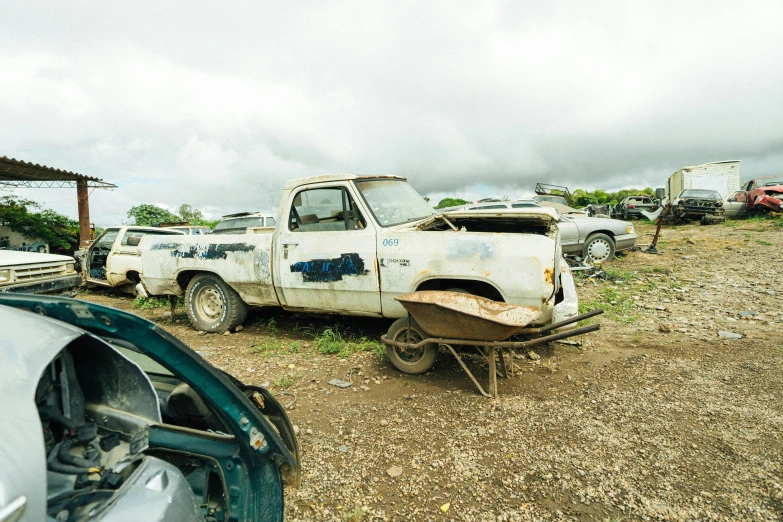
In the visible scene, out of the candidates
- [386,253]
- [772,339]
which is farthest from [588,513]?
[772,339]

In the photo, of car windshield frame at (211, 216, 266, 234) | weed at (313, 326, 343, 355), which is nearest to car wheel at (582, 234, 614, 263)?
weed at (313, 326, 343, 355)

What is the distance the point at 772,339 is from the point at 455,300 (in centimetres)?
382

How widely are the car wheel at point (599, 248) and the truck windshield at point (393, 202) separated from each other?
5761mm

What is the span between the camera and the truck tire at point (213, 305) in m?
5.15

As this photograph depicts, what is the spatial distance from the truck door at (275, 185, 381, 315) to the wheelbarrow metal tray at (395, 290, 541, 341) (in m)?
0.77

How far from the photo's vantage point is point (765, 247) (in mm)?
9844

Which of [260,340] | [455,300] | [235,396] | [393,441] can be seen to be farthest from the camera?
[260,340]

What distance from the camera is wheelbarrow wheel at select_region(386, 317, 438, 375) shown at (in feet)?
12.2

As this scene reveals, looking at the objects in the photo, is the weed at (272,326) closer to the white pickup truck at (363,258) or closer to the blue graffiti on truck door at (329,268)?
the white pickup truck at (363,258)

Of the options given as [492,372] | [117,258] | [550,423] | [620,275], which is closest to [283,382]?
[492,372]

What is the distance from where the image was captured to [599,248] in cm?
919

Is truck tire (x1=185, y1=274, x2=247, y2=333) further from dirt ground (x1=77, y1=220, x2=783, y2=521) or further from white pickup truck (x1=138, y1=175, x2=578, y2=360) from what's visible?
dirt ground (x1=77, y1=220, x2=783, y2=521)

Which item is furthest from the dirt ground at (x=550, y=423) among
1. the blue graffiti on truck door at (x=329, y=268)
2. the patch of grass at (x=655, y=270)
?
the patch of grass at (x=655, y=270)

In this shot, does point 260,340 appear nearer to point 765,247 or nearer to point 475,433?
point 475,433
